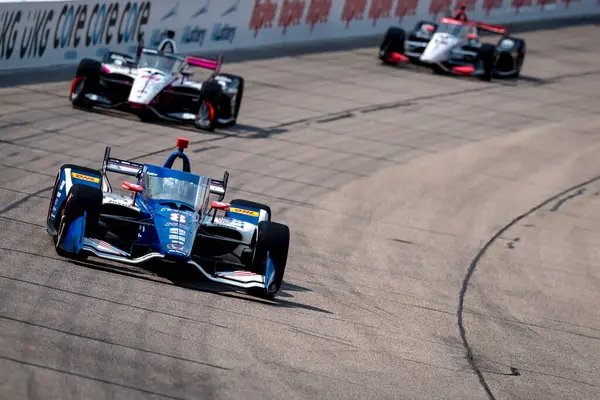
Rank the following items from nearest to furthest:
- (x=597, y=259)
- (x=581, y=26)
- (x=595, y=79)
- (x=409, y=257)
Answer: (x=409, y=257), (x=597, y=259), (x=595, y=79), (x=581, y=26)

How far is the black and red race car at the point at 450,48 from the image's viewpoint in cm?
3300

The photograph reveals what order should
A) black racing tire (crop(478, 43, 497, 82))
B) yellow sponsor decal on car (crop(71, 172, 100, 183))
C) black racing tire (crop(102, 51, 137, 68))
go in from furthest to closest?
black racing tire (crop(478, 43, 497, 82)) < black racing tire (crop(102, 51, 137, 68)) < yellow sponsor decal on car (crop(71, 172, 100, 183))

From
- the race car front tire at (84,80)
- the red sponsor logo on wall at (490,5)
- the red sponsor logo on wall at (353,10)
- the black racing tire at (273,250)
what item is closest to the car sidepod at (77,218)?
the black racing tire at (273,250)

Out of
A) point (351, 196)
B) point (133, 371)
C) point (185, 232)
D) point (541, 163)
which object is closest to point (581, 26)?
point (541, 163)

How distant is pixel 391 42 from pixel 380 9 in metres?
5.32

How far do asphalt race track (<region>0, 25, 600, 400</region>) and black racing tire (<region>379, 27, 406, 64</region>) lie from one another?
65cm

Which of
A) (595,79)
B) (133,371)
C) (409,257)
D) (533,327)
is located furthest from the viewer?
(595,79)

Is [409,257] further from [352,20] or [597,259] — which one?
[352,20]

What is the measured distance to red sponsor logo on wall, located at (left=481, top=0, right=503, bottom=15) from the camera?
141ft

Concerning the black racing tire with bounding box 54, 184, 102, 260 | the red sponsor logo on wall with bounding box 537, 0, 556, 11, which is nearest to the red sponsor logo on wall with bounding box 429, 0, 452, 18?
the red sponsor logo on wall with bounding box 537, 0, 556, 11

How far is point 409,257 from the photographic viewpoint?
1717cm

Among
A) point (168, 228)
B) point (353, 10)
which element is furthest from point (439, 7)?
point (168, 228)

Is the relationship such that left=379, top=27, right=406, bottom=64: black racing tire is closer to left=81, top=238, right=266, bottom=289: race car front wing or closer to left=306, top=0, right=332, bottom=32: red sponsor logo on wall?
left=306, top=0, right=332, bottom=32: red sponsor logo on wall

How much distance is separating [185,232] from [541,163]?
14000mm
